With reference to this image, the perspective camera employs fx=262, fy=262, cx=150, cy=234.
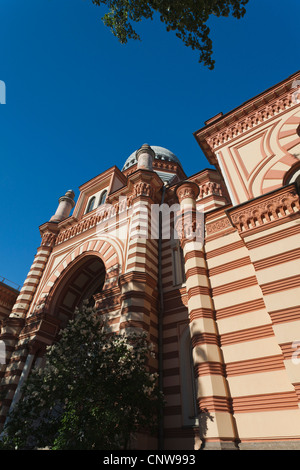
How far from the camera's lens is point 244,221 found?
782 cm

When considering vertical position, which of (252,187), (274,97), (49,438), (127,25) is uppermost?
(274,97)

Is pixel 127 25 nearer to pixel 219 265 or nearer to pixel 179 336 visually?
pixel 219 265

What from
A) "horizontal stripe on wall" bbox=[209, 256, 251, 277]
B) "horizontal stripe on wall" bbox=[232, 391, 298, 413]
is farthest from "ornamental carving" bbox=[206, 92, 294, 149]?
"horizontal stripe on wall" bbox=[232, 391, 298, 413]

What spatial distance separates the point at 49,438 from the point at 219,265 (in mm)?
6442

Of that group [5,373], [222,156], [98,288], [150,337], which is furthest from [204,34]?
[5,373]

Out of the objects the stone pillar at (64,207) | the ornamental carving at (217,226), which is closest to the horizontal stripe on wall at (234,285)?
the ornamental carving at (217,226)

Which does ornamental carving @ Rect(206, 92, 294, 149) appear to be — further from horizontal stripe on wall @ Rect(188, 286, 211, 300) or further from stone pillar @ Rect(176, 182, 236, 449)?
horizontal stripe on wall @ Rect(188, 286, 211, 300)

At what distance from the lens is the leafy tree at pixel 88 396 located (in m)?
A: 5.18

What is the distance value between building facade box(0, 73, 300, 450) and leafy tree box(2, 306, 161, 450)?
1734mm

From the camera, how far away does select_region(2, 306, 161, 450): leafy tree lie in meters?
5.18

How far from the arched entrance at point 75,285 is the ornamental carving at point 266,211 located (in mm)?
7976

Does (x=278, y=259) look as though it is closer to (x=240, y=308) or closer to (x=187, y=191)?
(x=240, y=308)

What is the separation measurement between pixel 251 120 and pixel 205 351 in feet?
31.0

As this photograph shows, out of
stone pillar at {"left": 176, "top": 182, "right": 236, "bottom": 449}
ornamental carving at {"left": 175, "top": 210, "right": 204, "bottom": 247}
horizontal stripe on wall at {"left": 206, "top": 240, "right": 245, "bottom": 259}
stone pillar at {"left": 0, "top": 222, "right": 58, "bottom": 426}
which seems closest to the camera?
stone pillar at {"left": 176, "top": 182, "right": 236, "bottom": 449}
